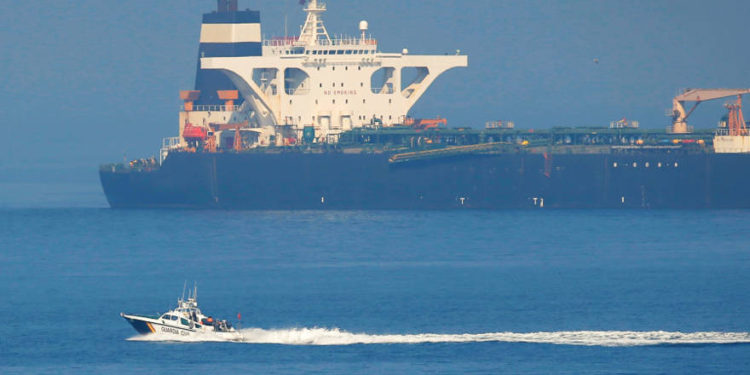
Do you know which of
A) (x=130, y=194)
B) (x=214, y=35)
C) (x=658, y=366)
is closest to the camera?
(x=658, y=366)

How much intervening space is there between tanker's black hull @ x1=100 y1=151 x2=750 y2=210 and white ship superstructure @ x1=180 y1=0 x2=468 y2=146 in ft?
14.0

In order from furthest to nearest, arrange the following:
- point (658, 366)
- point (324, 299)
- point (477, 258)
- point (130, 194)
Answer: point (130, 194), point (477, 258), point (324, 299), point (658, 366)

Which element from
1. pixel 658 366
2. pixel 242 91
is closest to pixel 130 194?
pixel 242 91

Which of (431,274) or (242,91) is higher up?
(242,91)

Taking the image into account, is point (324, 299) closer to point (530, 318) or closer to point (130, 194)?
point (530, 318)

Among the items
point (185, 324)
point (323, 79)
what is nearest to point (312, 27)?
point (323, 79)

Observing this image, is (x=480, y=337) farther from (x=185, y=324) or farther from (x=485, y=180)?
(x=485, y=180)

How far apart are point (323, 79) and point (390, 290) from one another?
38.8m

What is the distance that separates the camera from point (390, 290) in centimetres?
7619


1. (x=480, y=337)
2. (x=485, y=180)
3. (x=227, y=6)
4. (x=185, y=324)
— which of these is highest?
(x=227, y=6)

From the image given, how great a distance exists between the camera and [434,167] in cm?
10619

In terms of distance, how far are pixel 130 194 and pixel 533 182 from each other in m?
27.2

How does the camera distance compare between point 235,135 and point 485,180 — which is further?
point 235,135

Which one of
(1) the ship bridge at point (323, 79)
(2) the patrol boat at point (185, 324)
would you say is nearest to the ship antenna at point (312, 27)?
(1) the ship bridge at point (323, 79)
